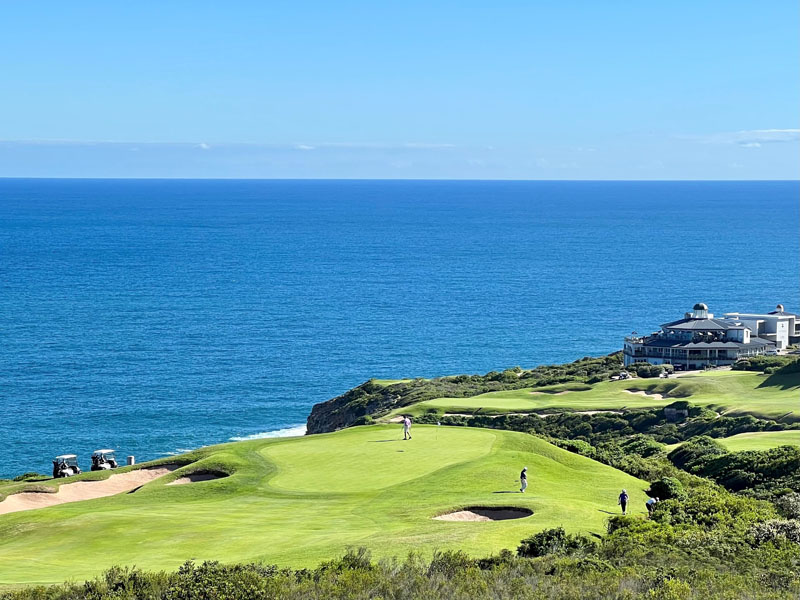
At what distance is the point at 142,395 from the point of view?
72.7 meters

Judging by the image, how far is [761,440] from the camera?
1576 inches

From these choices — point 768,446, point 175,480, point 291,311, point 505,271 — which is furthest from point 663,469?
point 505,271

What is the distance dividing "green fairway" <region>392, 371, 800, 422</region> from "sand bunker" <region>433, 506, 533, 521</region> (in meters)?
24.9

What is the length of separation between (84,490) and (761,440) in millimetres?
24088

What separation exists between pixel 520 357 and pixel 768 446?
55682mm

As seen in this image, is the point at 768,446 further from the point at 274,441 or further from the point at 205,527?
the point at 205,527

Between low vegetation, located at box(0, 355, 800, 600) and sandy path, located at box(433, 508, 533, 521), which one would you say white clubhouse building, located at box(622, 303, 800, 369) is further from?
sandy path, located at box(433, 508, 533, 521)

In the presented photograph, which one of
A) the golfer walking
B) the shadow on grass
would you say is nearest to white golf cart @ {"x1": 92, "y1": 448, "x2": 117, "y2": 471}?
the golfer walking

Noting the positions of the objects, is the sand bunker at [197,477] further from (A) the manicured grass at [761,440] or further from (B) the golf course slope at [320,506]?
(A) the manicured grass at [761,440]

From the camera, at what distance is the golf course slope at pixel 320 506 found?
2303 cm

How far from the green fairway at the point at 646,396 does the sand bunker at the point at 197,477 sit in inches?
876

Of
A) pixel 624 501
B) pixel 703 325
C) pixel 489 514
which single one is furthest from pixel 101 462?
pixel 703 325

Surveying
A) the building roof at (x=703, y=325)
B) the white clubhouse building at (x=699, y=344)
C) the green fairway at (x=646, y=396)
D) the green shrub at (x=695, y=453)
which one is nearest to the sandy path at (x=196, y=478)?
the green shrub at (x=695, y=453)

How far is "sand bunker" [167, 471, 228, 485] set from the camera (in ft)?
105
